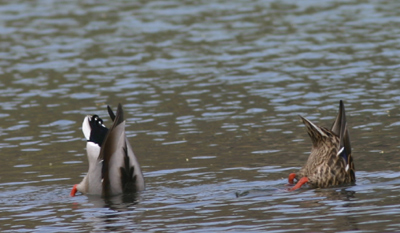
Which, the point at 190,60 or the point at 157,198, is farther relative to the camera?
the point at 190,60

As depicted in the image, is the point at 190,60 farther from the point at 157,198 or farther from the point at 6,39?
the point at 157,198

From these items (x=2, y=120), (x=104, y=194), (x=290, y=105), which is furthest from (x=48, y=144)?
(x=290, y=105)

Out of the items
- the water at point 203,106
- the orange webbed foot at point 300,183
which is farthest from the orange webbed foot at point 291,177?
the orange webbed foot at point 300,183

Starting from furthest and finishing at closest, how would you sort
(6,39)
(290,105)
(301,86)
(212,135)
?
(6,39) → (301,86) → (290,105) → (212,135)

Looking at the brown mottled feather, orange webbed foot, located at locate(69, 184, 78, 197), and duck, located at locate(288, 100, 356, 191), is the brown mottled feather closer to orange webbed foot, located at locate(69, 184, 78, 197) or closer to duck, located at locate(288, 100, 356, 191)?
duck, located at locate(288, 100, 356, 191)

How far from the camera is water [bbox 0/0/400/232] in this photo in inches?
415

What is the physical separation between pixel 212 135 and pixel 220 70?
6223mm

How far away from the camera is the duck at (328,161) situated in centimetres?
1157

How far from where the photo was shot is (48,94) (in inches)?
774

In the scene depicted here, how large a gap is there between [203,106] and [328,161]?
6.15 meters

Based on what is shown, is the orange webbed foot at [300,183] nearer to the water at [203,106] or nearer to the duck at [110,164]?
the water at [203,106]

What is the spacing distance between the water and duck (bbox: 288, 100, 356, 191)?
0.21 m

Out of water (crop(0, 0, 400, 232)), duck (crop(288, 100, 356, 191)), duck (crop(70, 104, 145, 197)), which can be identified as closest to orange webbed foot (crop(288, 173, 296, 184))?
duck (crop(288, 100, 356, 191))

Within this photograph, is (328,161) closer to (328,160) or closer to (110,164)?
(328,160)
